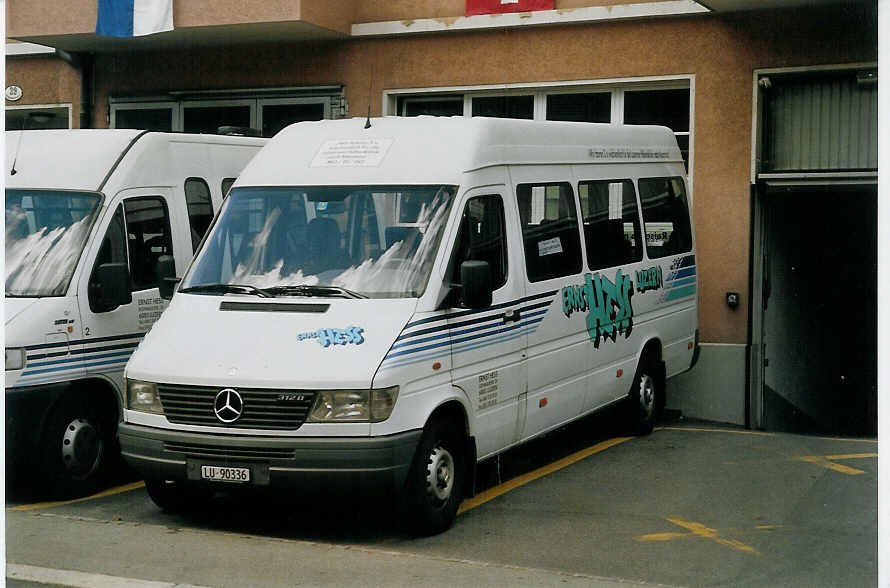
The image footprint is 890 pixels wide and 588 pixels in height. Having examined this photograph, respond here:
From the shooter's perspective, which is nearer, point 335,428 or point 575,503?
point 335,428

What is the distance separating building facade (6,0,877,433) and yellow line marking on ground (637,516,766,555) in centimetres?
509

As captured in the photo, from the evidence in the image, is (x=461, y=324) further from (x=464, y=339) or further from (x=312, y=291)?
(x=312, y=291)

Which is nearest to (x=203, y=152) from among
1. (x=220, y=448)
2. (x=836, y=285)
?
(x=220, y=448)

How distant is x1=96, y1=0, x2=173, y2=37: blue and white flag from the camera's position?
49.5 feet

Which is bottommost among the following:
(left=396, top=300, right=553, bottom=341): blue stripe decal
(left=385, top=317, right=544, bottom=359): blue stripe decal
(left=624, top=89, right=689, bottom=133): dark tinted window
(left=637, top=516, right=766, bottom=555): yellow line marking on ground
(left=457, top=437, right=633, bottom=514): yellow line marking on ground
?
(left=637, top=516, right=766, bottom=555): yellow line marking on ground

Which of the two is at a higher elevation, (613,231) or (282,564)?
(613,231)

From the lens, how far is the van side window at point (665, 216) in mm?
11758

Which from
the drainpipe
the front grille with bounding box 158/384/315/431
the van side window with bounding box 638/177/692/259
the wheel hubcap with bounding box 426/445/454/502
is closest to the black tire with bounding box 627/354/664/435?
the van side window with bounding box 638/177/692/259

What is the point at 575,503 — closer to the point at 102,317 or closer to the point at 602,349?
the point at 602,349

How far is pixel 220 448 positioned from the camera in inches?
309

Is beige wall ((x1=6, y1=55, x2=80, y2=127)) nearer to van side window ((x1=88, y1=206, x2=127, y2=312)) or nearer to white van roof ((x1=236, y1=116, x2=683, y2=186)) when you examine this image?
van side window ((x1=88, y1=206, x2=127, y2=312))

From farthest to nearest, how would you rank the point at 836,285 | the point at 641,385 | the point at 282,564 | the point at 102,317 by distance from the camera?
the point at 836,285
the point at 641,385
the point at 102,317
the point at 282,564

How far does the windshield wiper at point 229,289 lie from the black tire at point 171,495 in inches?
49.9

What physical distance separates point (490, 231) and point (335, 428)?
6.58 feet
